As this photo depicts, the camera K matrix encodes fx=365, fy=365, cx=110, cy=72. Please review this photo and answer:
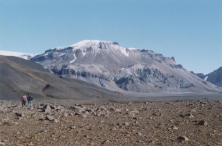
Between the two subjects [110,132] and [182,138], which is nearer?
[182,138]

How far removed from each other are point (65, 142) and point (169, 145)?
139 inches

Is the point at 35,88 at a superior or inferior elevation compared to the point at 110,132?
superior

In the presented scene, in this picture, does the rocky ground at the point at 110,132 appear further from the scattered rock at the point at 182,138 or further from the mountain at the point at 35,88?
the mountain at the point at 35,88

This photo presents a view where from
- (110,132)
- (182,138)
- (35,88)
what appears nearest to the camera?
(182,138)

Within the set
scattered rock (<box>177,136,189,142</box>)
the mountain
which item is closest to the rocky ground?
scattered rock (<box>177,136,189,142</box>)

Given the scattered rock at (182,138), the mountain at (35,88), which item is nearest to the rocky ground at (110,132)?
the scattered rock at (182,138)

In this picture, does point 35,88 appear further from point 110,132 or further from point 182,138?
point 182,138

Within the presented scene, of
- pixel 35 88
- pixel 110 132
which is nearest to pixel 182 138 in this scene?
pixel 110 132

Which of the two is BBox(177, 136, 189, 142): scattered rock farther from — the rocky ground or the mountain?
the mountain

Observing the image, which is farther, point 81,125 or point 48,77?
point 48,77

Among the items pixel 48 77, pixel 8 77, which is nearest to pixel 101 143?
pixel 8 77

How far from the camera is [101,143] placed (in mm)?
12234

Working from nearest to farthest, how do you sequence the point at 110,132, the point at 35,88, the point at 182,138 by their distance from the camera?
the point at 182,138, the point at 110,132, the point at 35,88

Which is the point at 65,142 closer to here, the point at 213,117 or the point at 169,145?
the point at 169,145
